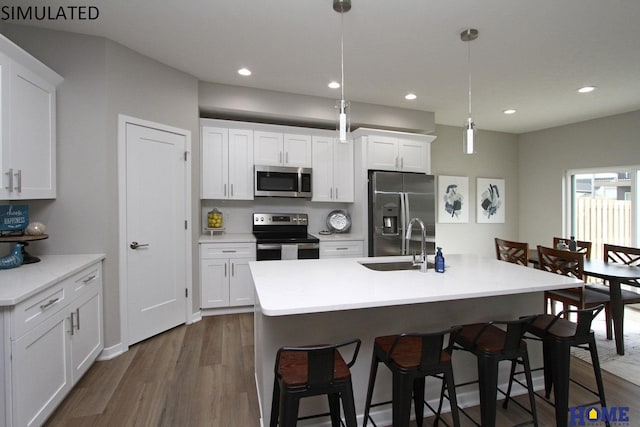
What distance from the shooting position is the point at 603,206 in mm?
4684

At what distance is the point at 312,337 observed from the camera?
66.3 inches

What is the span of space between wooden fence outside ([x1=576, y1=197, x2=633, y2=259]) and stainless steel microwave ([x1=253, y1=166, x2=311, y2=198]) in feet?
14.8

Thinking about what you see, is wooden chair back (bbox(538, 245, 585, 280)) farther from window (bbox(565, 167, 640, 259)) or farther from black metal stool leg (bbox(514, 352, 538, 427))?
window (bbox(565, 167, 640, 259))

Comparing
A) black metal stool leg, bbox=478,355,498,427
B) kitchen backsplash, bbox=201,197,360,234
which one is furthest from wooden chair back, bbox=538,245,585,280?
kitchen backsplash, bbox=201,197,360,234

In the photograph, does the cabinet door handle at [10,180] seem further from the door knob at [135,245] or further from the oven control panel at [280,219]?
the oven control panel at [280,219]

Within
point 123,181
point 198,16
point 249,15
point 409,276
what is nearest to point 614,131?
point 409,276

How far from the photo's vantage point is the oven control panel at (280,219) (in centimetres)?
412

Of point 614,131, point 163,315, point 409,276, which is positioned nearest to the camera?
point 409,276

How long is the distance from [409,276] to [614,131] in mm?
4821

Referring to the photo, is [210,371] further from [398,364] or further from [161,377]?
[398,364]

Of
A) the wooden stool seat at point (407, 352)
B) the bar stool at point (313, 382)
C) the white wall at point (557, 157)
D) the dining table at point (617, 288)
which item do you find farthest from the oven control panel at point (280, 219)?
the white wall at point (557, 157)

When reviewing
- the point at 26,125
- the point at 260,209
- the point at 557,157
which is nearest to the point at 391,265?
the point at 260,209

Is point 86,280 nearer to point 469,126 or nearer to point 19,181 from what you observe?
point 19,181

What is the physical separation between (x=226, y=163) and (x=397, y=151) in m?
2.26
